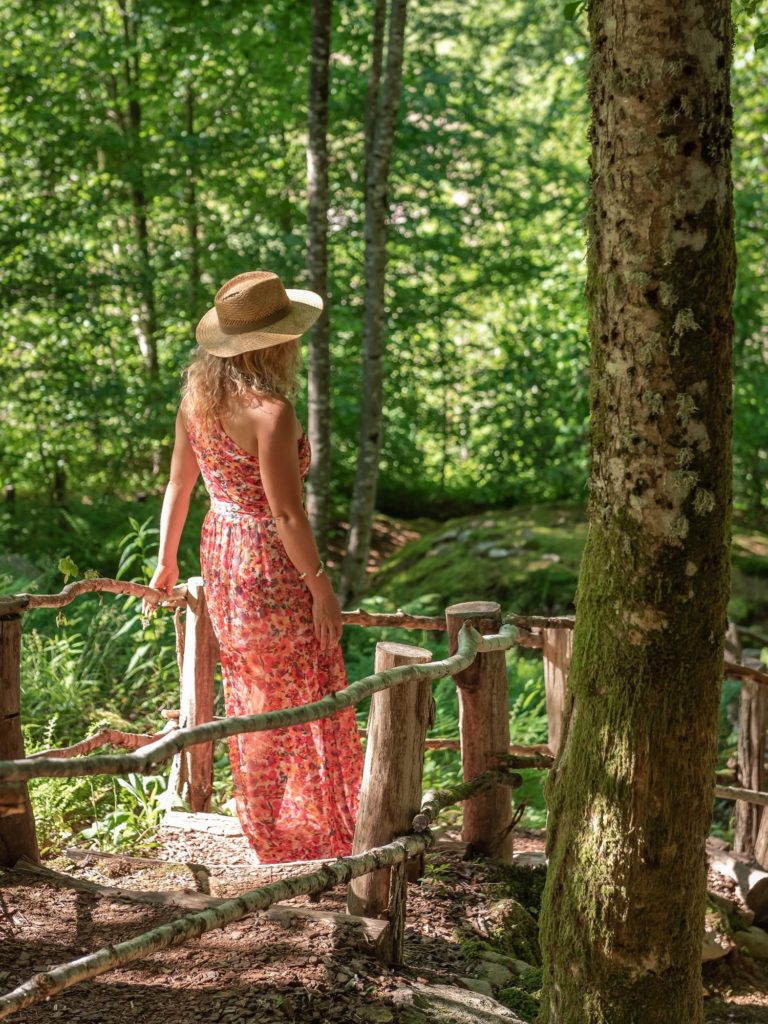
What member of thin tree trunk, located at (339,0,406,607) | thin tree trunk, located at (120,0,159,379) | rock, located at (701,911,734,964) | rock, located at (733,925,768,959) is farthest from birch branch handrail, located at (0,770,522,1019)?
thin tree trunk, located at (120,0,159,379)

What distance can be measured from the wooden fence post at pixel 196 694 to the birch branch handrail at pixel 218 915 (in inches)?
56.5

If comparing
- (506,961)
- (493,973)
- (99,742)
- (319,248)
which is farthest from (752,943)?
(319,248)

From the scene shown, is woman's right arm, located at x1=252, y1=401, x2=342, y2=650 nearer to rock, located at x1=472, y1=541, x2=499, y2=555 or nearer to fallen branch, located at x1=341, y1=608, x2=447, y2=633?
fallen branch, located at x1=341, y1=608, x2=447, y2=633

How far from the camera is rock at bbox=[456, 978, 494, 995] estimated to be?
3156 mm

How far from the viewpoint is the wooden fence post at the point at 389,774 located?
3119mm

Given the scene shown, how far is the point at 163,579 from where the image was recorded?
4340 mm

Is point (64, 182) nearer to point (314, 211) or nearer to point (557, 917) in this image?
point (314, 211)

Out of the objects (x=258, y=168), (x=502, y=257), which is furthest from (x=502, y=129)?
(x=258, y=168)

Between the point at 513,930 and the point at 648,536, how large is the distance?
1.87 meters

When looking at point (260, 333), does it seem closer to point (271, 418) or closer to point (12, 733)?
point (271, 418)

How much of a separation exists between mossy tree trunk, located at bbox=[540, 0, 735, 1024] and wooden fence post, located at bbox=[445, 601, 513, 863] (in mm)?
1166

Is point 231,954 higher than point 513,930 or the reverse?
higher

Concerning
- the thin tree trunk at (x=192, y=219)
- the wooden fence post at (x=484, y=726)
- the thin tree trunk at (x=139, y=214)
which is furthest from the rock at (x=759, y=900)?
the thin tree trunk at (x=139, y=214)

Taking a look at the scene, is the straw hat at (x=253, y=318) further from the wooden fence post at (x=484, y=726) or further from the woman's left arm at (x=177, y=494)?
the wooden fence post at (x=484, y=726)
